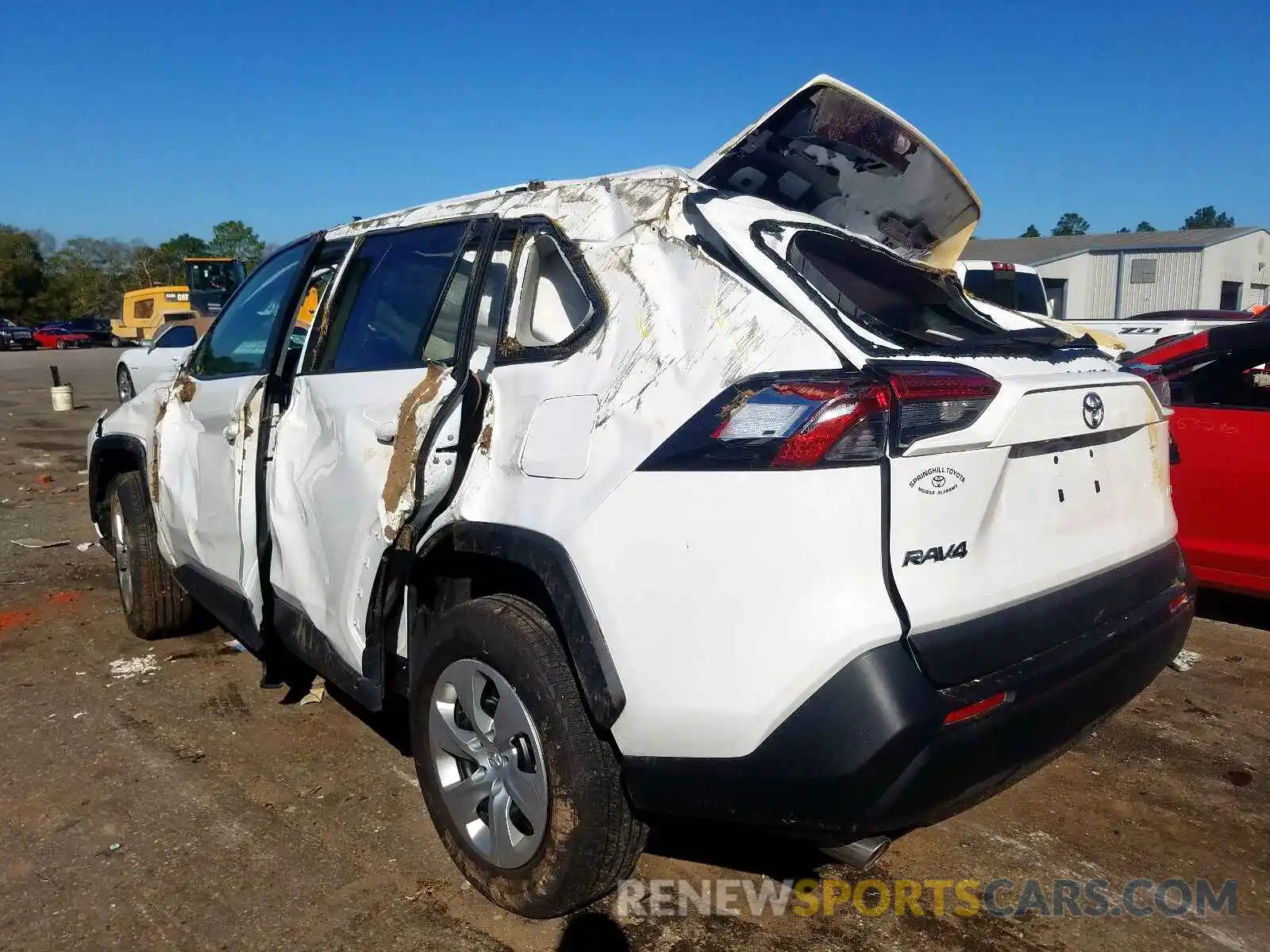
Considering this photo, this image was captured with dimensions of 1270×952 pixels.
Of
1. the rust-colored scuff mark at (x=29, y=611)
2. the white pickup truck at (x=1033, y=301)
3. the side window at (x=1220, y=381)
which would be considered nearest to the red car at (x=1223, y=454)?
the side window at (x=1220, y=381)

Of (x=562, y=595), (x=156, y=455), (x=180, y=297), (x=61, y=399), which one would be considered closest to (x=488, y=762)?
(x=562, y=595)

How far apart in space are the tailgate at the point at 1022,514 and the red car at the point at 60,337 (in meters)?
52.5

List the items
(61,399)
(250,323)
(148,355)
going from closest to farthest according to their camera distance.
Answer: (250,323) → (148,355) → (61,399)

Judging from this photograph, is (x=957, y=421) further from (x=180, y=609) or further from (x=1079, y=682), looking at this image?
(x=180, y=609)

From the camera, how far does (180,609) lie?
468 centimetres

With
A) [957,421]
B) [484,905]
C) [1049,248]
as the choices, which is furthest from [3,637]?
[1049,248]

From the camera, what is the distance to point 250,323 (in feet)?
12.8

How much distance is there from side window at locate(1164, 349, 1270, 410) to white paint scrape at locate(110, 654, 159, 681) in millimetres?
5154

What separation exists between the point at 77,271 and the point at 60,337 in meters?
32.6

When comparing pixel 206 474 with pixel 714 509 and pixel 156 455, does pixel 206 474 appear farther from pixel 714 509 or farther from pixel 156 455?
pixel 714 509

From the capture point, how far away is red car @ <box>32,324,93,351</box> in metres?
46.2

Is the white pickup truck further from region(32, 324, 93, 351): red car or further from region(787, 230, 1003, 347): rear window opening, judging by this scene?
region(32, 324, 93, 351): red car

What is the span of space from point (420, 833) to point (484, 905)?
444 millimetres

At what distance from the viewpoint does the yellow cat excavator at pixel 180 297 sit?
102 feet
